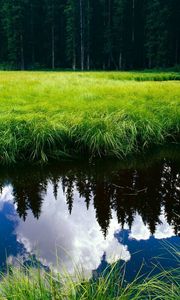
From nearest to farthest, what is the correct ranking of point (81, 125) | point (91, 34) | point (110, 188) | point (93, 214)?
1. point (93, 214)
2. point (110, 188)
3. point (81, 125)
4. point (91, 34)

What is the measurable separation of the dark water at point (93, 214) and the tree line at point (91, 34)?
1459 inches

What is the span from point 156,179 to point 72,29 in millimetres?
42134

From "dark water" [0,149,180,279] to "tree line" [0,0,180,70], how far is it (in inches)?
1459

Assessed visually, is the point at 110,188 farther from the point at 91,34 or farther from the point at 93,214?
the point at 91,34

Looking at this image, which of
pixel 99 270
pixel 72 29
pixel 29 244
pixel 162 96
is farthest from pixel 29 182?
pixel 72 29

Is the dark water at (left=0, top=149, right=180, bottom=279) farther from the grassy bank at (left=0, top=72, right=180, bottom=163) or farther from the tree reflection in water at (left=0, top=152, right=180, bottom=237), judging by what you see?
the grassy bank at (left=0, top=72, right=180, bottom=163)

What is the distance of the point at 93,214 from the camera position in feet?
17.7

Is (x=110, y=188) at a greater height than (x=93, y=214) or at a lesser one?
greater

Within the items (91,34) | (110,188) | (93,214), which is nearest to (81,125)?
(110,188)

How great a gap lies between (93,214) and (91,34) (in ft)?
153

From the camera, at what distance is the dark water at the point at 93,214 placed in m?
4.10

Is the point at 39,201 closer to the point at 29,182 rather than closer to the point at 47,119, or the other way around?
the point at 29,182

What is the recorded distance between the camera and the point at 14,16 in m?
48.0

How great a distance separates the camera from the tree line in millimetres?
43094
